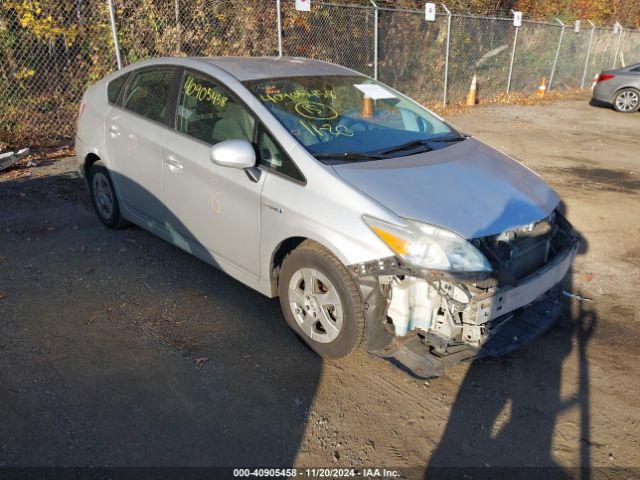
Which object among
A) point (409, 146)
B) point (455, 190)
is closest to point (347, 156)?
point (409, 146)

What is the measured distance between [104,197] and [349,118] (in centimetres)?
266

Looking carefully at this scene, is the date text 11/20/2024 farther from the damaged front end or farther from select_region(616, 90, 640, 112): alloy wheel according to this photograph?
select_region(616, 90, 640, 112): alloy wheel

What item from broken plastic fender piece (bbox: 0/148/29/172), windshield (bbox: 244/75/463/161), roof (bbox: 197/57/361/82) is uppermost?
roof (bbox: 197/57/361/82)

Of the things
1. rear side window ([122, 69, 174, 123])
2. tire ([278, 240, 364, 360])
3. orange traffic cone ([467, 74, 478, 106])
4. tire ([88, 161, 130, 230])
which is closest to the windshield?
tire ([278, 240, 364, 360])

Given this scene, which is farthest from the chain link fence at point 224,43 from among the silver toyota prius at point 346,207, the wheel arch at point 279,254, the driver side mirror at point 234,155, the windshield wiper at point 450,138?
the windshield wiper at point 450,138

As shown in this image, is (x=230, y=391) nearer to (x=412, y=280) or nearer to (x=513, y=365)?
(x=412, y=280)

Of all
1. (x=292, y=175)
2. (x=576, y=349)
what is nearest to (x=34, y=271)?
(x=292, y=175)

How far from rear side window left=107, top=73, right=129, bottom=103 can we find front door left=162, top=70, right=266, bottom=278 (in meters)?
1.01

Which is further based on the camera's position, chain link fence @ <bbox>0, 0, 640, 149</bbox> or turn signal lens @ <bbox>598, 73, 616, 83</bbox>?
turn signal lens @ <bbox>598, 73, 616, 83</bbox>

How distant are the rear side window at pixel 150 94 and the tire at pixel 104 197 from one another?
715 millimetres

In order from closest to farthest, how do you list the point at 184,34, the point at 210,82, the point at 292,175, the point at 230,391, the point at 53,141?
the point at 230,391
the point at 292,175
the point at 210,82
the point at 53,141
the point at 184,34

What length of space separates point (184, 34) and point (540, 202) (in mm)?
8323

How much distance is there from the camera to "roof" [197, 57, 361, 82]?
4.06 m

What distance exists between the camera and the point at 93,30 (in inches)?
365
